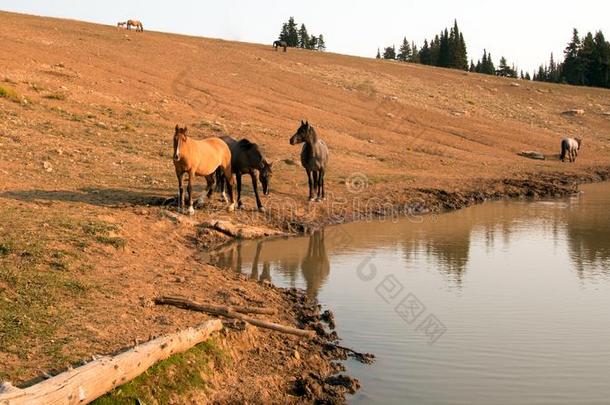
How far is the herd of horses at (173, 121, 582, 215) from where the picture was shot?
1619cm

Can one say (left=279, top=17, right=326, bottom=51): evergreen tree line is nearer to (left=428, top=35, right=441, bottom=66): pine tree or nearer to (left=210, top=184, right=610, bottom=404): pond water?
(left=428, top=35, right=441, bottom=66): pine tree

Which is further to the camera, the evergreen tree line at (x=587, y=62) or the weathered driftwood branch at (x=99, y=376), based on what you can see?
the evergreen tree line at (x=587, y=62)

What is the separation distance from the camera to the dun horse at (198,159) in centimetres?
1585

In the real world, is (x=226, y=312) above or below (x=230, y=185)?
below

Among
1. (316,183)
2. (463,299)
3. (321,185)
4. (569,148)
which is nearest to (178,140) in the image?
(321,185)

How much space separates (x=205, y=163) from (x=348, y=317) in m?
6.83

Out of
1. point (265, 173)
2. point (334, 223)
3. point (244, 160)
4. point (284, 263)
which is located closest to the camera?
point (284, 263)

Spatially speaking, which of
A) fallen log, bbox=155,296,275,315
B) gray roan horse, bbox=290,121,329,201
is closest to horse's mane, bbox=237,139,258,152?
gray roan horse, bbox=290,121,329,201

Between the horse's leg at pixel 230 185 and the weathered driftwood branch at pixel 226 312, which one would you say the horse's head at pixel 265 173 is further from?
the weathered driftwood branch at pixel 226 312

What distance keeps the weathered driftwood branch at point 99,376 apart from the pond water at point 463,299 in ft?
6.99

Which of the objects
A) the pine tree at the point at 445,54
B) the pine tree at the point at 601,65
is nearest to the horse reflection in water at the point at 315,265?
the pine tree at the point at 601,65

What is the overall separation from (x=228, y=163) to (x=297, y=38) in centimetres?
8347

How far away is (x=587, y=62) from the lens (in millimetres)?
85312

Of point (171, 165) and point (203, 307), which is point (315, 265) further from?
point (171, 165)
